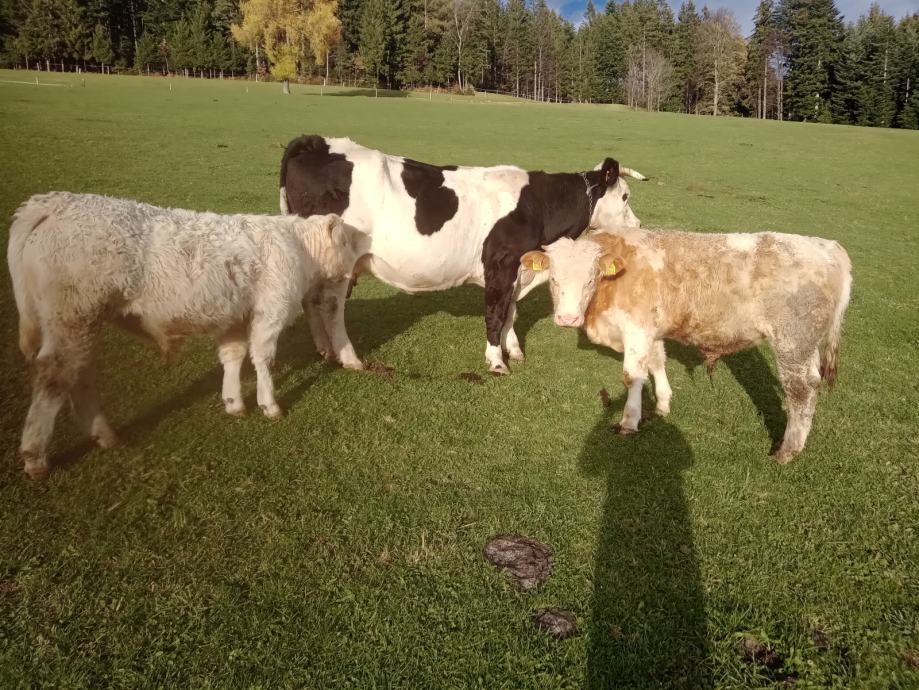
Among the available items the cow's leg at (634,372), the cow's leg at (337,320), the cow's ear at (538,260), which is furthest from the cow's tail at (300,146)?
the cow's leg at (634,372)

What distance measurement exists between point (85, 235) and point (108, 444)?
1818 mm

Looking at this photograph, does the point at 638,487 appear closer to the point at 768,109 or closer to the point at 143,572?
the point at 143,572

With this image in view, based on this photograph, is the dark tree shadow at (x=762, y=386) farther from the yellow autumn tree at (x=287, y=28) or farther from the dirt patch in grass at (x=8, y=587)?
the yellow autumn tree at (x=287, y=28)

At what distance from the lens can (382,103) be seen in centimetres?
4975

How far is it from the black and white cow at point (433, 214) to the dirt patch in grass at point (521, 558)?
126 inches

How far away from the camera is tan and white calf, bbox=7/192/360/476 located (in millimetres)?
4312

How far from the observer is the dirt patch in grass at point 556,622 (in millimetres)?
3564

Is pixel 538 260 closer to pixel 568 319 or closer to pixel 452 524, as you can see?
pixel 568 319

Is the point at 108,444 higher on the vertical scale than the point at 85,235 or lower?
lower

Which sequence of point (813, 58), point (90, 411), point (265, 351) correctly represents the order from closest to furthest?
point (90, 411) → point (265, 351) → point (813, 58)

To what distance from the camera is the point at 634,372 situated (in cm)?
595

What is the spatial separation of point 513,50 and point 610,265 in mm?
115786

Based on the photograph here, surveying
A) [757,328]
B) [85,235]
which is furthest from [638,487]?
[85,235]

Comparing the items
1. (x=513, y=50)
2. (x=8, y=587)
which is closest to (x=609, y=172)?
(x=8, y=587)
